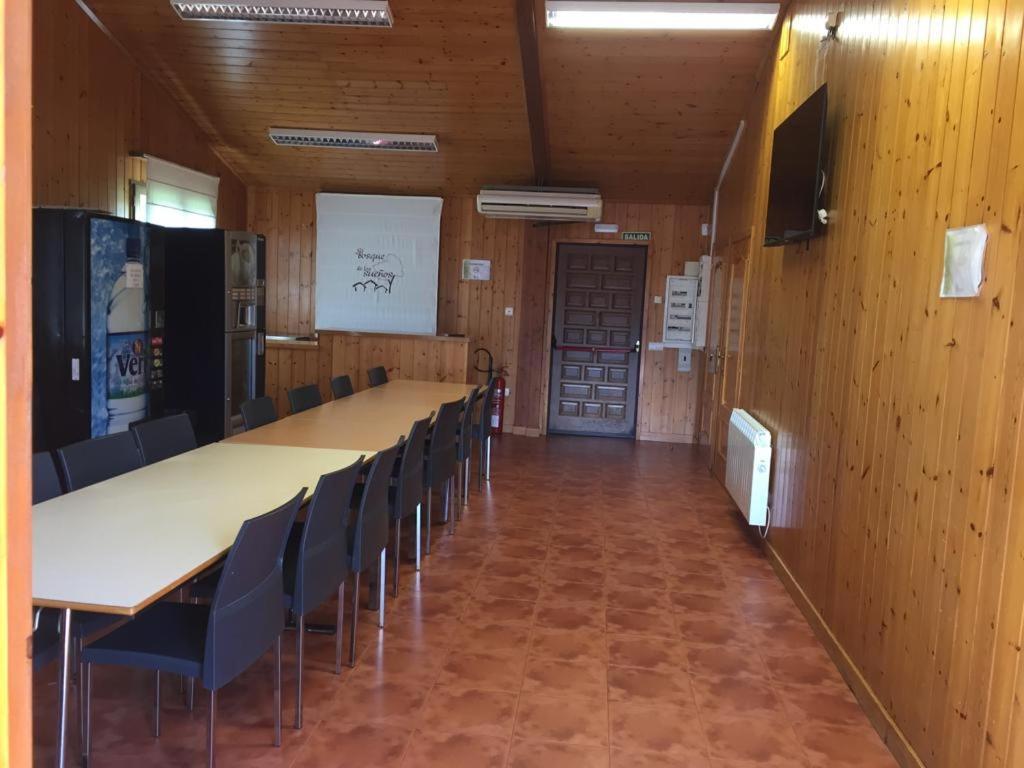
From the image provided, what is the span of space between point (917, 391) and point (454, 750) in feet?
6.64

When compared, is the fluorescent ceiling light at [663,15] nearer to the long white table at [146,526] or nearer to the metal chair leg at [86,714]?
the long white table at [146,526]

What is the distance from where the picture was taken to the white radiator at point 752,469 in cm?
489

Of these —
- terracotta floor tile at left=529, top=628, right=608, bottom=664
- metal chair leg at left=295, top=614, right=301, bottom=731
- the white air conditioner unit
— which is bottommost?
terracotta floor tile at left=529, top=628, right=608, bottom=664

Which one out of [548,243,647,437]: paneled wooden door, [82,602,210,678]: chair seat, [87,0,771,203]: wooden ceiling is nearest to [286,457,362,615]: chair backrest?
[82,602,210,678]: chair seat

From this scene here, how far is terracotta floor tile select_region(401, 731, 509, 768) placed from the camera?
2.66m

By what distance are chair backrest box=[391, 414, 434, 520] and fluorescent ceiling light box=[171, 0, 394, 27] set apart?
112 inches

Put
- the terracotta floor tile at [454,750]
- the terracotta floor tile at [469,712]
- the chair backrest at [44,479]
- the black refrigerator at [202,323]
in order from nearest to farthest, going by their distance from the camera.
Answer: the terracotta floor tile at [454,750] → the chair backrest at [44,479] → the terracotta floor tile at [469,712] → the black refrigerator at [202,323]

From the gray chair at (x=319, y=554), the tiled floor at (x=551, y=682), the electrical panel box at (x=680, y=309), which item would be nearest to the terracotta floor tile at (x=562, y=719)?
the tiled floor at (x=551, y=682)

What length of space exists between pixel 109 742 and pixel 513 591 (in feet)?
6.81

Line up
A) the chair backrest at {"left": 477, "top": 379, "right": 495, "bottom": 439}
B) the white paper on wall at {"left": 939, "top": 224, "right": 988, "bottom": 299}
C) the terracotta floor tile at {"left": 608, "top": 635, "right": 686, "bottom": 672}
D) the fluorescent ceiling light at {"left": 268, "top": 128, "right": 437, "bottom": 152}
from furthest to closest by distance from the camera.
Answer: the fluorescent ceiling light at {"left": 268, "top": 128, "right": 437, "bottom": 152} → the chair backrest at {"left": 477, "top": 379, "right": 495, "bottom": 439} → the terracotta floor tile at {"left": 608, "top": 635, "right": 686, "bottom": 672} → the white paper on wall at {"left": 939, "top": 224, "right": 988, "bottom": 299}

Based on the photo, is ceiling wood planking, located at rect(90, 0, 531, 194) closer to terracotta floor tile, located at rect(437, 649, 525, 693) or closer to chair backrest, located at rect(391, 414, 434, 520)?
chair backrest, located at rect(391, 414, 434, 520)

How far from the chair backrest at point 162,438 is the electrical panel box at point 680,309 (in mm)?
6222

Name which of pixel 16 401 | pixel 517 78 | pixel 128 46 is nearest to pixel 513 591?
pixel 16 401

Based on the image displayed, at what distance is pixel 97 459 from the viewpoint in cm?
316
